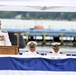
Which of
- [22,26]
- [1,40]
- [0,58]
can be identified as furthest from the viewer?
[22,26]

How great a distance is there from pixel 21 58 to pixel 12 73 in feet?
1.29

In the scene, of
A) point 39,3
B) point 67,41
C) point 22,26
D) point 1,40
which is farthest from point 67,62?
point 22,26

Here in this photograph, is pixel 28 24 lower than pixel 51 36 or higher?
lower

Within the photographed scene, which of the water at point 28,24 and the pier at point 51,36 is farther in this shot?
the water at point 28,24

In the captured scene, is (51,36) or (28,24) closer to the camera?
(51,36)

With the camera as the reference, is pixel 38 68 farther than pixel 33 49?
No

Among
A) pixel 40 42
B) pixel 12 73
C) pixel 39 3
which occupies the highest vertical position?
pixel 39 3

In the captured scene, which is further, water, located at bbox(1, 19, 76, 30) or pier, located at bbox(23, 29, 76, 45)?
water, located at bbox(1, 19, 76, 30)

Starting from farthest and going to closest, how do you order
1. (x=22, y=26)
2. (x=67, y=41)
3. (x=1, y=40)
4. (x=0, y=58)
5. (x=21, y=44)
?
1. (x=22, y=26)
2. (x=67, y=41)
3. (x=21, y=44)
4. (x=1, y=40)
5. (x=0, y=58)

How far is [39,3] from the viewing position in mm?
8523

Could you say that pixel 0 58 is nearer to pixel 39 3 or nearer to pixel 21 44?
pixel 39 3

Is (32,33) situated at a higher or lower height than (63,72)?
lower

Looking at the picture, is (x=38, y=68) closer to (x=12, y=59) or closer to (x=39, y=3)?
(x=12, y=59)

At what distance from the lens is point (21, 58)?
7.86 m
